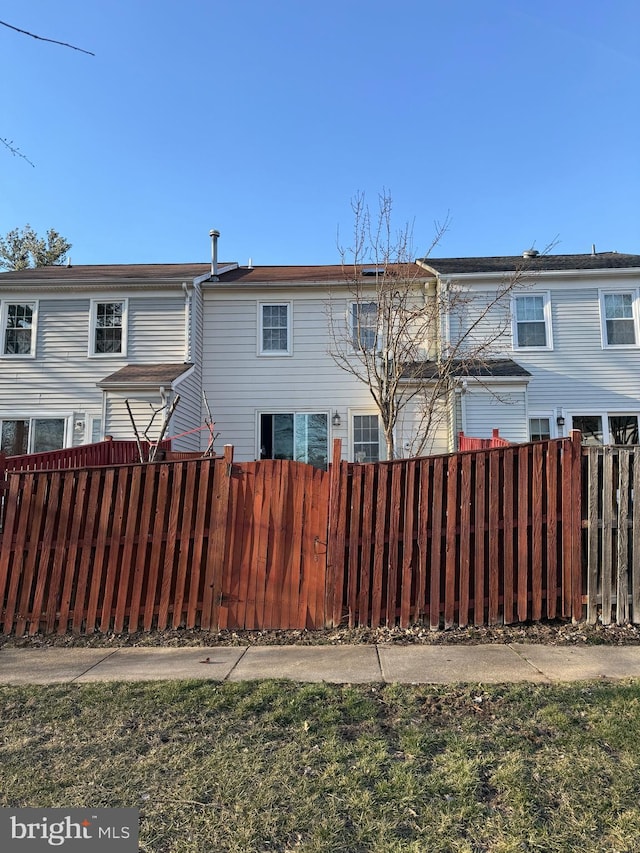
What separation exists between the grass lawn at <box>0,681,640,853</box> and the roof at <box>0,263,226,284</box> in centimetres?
1182

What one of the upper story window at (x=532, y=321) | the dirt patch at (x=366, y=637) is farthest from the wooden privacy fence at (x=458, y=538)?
the upper story window at (x=532, y=321)

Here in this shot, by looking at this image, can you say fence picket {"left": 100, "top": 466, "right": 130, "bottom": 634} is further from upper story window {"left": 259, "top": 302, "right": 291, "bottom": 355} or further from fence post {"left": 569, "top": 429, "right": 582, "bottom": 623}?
upper story window {"left": 259, "top": 302, "right": 291, "bottom": 355}

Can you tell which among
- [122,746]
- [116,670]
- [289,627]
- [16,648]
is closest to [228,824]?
[122,746]

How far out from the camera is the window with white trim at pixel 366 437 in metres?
13.7

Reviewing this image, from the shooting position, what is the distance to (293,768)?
286 centimetres

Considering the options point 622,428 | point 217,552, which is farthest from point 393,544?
point 622,428

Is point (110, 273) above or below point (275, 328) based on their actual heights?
above

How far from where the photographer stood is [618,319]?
13.7 metres

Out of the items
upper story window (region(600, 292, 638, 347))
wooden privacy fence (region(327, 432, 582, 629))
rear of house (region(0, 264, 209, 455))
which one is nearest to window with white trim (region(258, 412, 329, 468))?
rear of house (region(0, 264, 209, 455))

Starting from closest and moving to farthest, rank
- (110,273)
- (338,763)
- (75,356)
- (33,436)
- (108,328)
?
1. (338,763)
2. (33,436)
3. (75,356)
4. (108,328)
5. (110,273)

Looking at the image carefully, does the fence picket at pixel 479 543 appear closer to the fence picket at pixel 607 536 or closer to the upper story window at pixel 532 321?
the fence picket at pixel 607 536

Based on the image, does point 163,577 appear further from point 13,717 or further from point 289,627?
point 13,717

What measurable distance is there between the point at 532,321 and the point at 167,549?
11.5 metres

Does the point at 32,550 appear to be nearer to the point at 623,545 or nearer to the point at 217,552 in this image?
the point at 217,552
